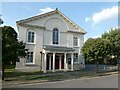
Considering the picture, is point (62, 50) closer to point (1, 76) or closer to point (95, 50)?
point (95, 50)

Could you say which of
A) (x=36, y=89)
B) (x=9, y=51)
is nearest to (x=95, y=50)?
(x=9, y=51)

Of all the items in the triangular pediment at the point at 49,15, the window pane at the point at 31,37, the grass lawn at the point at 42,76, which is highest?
the triangular pediment at the point at 49,15

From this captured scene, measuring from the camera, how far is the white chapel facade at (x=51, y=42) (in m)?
28.7

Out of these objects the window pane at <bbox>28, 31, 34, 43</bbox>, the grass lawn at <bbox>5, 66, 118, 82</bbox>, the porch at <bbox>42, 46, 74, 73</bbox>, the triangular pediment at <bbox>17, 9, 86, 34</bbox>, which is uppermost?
the triangular pediment at <bbox>17, 9, 86, 34</bbox>

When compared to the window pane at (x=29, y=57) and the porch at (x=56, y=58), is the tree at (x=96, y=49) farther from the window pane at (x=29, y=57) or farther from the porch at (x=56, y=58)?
the window pane at (x=29, y=57)

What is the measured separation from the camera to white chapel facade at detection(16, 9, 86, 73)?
2872 centimetres

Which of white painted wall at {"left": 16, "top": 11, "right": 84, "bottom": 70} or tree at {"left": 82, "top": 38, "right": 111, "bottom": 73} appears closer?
tree at {"left": 82, "top": 38, "right": 111, "bottom": 73}

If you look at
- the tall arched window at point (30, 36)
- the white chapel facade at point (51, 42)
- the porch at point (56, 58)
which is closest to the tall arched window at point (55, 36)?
the white chapel facade at point (51, 42)

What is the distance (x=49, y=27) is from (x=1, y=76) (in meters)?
13.1

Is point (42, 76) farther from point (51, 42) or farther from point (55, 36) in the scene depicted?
point (55, 36)

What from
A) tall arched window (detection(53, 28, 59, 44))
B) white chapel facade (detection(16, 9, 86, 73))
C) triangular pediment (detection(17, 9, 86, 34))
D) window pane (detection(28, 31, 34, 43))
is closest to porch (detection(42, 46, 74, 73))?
white chapel facade (detection(16, 9, 86, 73))

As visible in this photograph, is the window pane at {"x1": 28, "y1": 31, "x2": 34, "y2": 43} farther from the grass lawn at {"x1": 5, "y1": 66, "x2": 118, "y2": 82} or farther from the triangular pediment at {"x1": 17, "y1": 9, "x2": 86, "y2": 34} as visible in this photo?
the grass lawn at {"x1": 5, "y1": 66, "x2": 118, "y2": 82}

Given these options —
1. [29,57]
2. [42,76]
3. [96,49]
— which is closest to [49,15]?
[29,57]

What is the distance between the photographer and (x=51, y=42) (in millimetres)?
30797
